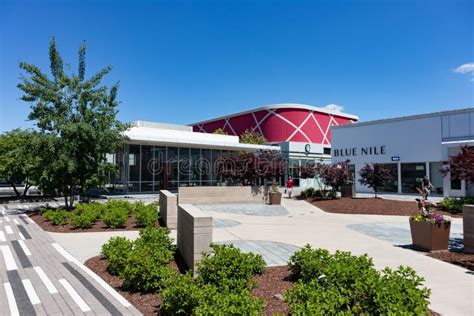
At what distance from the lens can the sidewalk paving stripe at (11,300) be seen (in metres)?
4.74

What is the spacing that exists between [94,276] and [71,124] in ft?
32.2

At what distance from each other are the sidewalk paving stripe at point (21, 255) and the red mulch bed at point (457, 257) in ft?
30.9

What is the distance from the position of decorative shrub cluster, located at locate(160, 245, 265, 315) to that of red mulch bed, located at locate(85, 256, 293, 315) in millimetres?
262

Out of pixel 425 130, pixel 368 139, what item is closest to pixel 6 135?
pixel 368 139

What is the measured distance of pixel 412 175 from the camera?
28531 millimetres

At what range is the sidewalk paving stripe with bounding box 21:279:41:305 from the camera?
5160 millimetres

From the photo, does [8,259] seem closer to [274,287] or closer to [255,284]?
[255,284]

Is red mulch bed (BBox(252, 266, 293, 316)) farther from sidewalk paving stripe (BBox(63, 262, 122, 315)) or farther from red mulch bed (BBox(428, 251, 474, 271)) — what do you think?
red mulch bed (BBox(428, 251, 474, 271))

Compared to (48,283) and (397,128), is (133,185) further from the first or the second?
(397,128)

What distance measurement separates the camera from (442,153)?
2634 centimetres

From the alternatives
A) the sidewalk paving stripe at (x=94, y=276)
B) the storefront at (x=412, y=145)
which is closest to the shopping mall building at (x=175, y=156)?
the storefront at (x=412, y=145)

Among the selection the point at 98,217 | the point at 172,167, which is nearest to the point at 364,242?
the point at 98,217

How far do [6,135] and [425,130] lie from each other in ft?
110

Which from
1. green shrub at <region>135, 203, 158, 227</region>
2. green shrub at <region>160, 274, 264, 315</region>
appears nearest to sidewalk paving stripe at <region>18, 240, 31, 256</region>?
green shrub at <region>135, 203, 158, 227</region>
